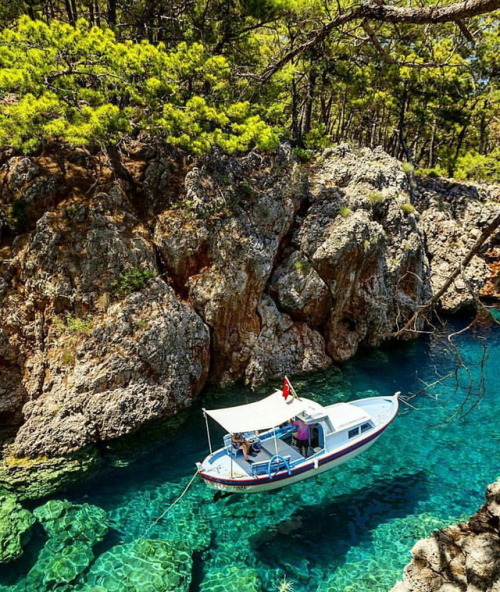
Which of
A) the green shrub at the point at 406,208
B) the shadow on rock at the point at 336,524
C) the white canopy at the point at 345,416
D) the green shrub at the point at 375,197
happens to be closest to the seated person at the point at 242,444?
the shadow on rock at the point at 336,524

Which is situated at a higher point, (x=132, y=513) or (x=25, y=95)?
(x=25, y=95)

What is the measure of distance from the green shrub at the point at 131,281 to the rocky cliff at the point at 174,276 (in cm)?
6

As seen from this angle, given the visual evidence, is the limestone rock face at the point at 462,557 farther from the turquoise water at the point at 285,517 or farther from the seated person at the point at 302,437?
the seated person at the point at 302,437

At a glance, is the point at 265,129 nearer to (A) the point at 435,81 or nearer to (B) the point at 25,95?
(B) the point at 25,95

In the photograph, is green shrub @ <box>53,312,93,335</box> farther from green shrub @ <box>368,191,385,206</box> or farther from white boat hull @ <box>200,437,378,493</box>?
green shrub @ <box>368,191,385,206</box>

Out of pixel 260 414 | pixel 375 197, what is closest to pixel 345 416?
pixel 260 414

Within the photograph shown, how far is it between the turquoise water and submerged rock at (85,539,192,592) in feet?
0.09

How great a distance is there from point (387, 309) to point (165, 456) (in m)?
15.2

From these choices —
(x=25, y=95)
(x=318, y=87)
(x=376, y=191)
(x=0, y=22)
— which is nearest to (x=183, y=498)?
(x=25, y=95)

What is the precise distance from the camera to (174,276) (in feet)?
61.1

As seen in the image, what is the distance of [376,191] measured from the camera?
23922 millimetres

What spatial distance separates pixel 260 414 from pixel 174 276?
850 cm

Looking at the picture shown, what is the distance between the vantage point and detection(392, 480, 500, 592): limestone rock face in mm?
6512

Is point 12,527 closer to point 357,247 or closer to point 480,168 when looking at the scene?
point 357,247
